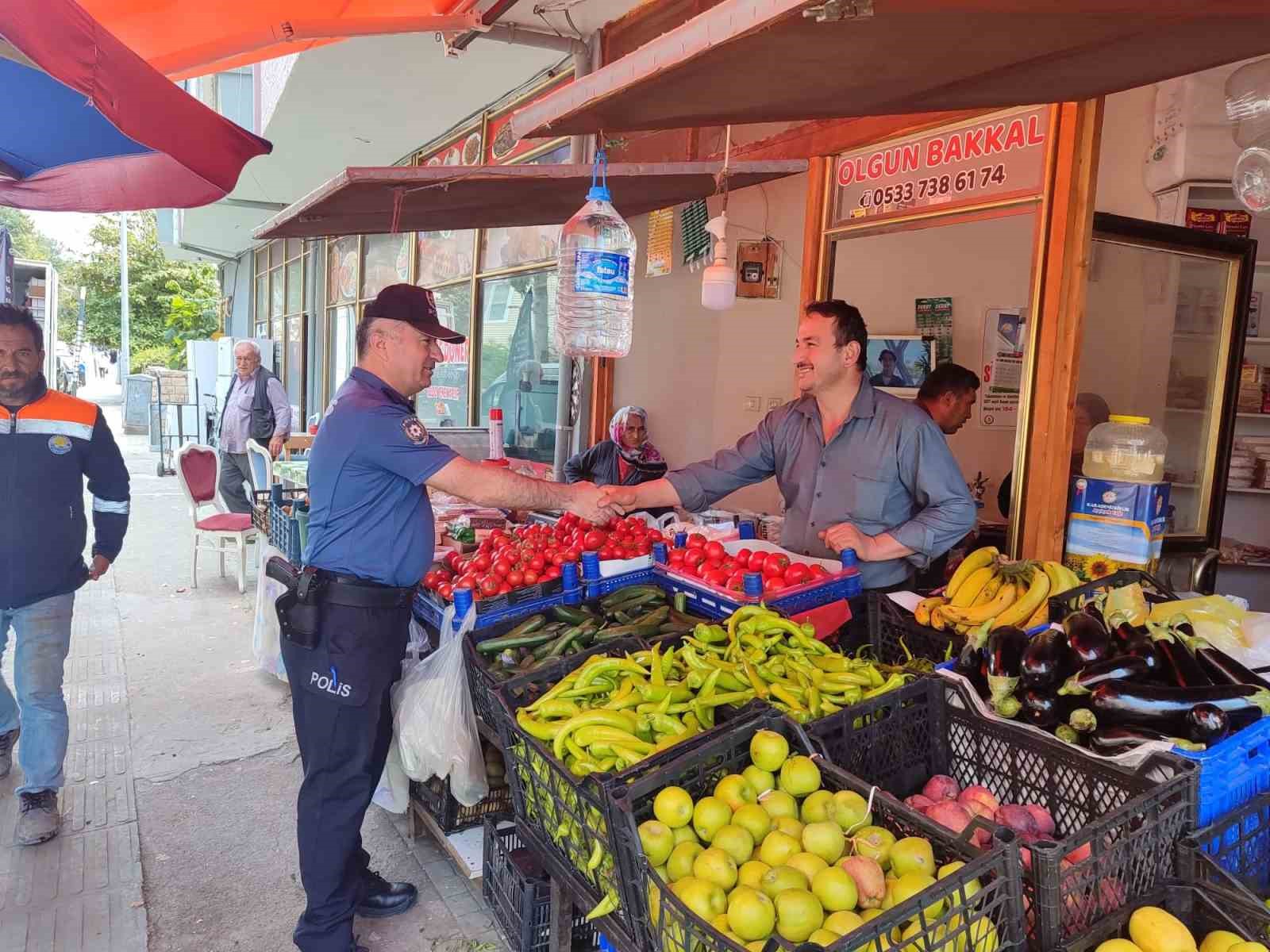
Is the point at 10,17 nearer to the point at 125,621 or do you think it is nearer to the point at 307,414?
the point at 125,621

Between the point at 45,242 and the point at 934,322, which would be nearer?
the point at 934,322

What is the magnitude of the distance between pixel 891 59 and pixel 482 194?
3.02 metres

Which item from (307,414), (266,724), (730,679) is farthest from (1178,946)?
(307,414)

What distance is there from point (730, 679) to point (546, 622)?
3.45ft

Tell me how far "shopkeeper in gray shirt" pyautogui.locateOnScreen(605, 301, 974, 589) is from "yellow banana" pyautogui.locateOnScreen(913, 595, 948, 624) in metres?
0.40

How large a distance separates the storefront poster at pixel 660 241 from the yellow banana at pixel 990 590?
175 inches

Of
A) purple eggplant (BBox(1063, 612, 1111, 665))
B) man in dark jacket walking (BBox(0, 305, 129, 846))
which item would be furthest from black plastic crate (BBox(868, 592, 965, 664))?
man in dark jacket walking (BBox(0, 305, 129, 846))

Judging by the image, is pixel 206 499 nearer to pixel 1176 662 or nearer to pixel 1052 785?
pixel 1052 785

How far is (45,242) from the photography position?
8006 centimetres

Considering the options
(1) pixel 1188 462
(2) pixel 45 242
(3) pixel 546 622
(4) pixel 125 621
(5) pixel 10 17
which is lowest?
(4) pixel 125 621

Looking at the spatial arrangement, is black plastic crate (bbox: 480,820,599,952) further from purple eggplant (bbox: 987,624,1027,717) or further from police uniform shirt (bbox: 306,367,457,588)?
purple eggplant (bbox: 987,624,1027,717)

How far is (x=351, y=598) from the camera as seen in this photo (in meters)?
2.89

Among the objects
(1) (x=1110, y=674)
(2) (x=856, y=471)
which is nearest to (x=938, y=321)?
(2) (x=856, y=471)

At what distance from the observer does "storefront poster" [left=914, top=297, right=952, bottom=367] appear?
657 cm
